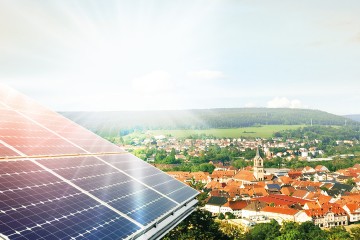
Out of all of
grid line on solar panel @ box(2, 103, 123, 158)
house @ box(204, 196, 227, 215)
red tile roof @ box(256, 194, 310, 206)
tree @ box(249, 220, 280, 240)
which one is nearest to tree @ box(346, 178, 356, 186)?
red tile roof @ box(256, 194, 310, 206)

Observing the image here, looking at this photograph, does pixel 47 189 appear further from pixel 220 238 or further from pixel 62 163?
pixel 220 238

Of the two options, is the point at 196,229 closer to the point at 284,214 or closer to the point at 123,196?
the point at 123,196

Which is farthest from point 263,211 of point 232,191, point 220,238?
point 220,238

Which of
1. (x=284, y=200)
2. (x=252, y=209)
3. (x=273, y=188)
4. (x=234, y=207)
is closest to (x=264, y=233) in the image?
(x=252, y=209)

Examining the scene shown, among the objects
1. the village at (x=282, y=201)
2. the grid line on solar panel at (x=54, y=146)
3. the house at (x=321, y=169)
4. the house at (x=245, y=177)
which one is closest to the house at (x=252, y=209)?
the village at (x=282, y=201)

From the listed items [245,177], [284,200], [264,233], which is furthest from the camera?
[245,177]

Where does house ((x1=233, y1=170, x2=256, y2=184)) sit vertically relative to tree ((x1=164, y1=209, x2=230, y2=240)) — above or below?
below

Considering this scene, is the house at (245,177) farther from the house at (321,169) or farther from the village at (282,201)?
the house at (321,169)

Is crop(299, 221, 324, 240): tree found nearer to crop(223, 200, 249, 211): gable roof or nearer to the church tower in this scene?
crop(223, 200, 249, 211): gable roof

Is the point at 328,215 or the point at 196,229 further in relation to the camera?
the point at 328,215
